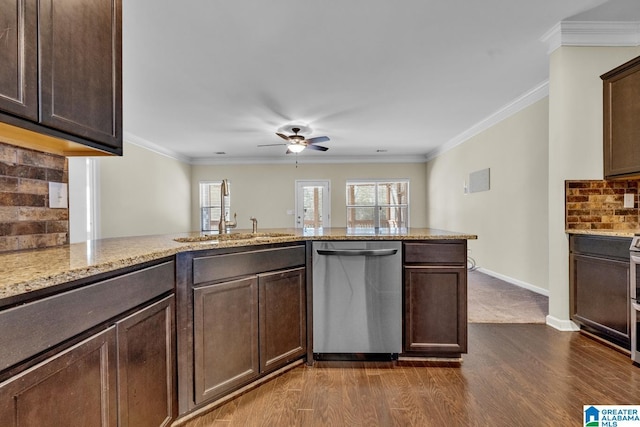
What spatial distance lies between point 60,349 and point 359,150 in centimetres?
712

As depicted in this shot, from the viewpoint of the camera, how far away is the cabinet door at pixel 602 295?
2373mm

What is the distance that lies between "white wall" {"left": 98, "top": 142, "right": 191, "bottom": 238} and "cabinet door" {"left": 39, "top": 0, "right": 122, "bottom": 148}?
430 centimetres

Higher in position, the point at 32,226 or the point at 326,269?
the point at 32,226

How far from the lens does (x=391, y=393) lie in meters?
1.93

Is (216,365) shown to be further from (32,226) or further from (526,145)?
(526,145)

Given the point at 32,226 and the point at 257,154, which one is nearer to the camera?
the point at 32,226

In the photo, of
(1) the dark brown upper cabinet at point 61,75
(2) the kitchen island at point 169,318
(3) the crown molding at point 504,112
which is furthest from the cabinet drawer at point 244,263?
(3) the crown molding at point 504,112

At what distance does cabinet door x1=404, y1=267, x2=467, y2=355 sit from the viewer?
2.25m

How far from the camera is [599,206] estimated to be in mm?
2906

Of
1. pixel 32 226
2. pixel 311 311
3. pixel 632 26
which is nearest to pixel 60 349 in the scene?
pixel 32 226

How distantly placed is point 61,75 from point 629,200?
4.01 metres

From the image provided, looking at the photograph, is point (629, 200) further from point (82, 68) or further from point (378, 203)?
point (378, 203)

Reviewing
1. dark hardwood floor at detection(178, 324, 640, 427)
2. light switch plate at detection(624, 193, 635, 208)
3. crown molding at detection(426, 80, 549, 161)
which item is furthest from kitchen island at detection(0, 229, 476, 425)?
crown molding at detection(426, 80, 549, 161)

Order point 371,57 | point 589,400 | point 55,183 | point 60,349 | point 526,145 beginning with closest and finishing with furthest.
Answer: point 60,349 < point 55,183 < point 589,400 < point 371,57 < point 526,145
